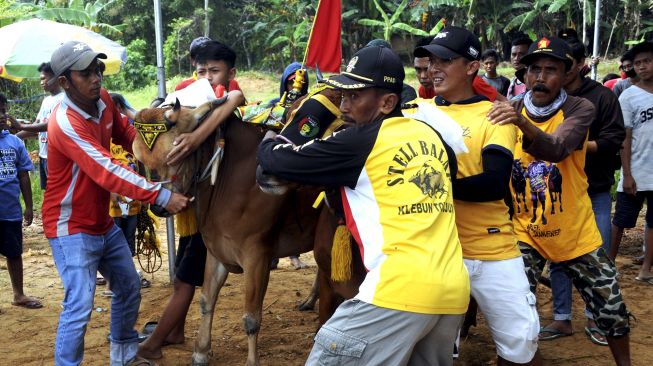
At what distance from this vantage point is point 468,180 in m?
3.46

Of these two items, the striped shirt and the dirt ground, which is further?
the dirt ground

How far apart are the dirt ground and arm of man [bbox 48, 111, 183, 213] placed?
5.61 feet

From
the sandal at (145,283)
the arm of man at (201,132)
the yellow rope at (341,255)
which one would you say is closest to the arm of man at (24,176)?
the sandal at (145,283)

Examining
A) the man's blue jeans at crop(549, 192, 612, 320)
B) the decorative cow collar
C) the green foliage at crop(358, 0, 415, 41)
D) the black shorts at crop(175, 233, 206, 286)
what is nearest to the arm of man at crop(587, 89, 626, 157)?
the man's blue jeans at crop(549, 192, 612, 320)

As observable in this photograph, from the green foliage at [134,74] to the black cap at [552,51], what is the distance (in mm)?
28867

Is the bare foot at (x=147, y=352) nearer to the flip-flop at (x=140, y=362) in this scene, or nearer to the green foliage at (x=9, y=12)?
the flip-flop at (x=140, y=362)

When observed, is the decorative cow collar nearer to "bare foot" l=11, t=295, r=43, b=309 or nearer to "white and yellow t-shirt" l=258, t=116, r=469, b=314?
"white and yellow t-shirt" l=258, t=116, r=469, b=314

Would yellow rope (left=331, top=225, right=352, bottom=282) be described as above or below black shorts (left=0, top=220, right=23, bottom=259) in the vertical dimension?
above

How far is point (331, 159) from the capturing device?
9.60 ft

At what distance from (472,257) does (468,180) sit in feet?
1.41

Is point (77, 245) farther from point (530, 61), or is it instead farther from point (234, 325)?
point (530, 61)

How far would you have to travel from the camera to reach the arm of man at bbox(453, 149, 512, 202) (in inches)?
136

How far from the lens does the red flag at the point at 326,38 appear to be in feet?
19.9

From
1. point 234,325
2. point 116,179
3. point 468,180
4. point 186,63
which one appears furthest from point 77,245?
point 186,63
